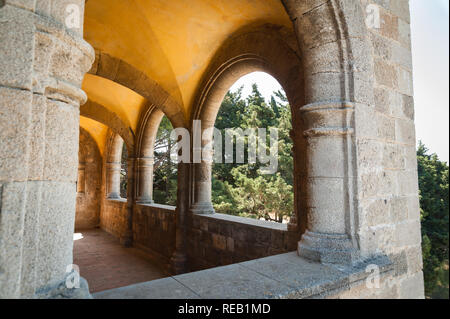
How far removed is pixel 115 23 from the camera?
3.91 m

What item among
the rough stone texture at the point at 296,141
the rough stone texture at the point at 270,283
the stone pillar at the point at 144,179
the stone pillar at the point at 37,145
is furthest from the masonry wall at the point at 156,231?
the stone pillar at the point at 37,145

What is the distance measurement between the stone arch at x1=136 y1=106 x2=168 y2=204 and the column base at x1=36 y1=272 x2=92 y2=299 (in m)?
5.67

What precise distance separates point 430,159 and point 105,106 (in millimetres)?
16314

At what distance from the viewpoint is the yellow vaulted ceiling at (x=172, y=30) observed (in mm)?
3533

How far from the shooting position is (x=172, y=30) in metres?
4.02

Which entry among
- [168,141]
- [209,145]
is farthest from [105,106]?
[168,141]

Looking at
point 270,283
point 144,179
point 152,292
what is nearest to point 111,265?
point 144,179

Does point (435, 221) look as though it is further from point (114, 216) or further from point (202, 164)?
point (114, 216)

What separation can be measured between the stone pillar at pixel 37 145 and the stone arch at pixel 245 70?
221 cm

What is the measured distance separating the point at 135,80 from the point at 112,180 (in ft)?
Result: 17.0

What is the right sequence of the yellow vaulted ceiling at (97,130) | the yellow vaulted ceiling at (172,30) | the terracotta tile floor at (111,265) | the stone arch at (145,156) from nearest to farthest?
the yellow vaulted ceiling at (172,30) < the terracotta tile floor at (111,265) < the stone arch at (145,156) < the yellow vaulted ceiling at (97,130)

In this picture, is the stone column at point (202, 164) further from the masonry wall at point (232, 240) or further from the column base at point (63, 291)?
the column base at point (63, 291)

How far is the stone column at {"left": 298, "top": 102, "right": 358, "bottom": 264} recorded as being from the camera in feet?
6.02
